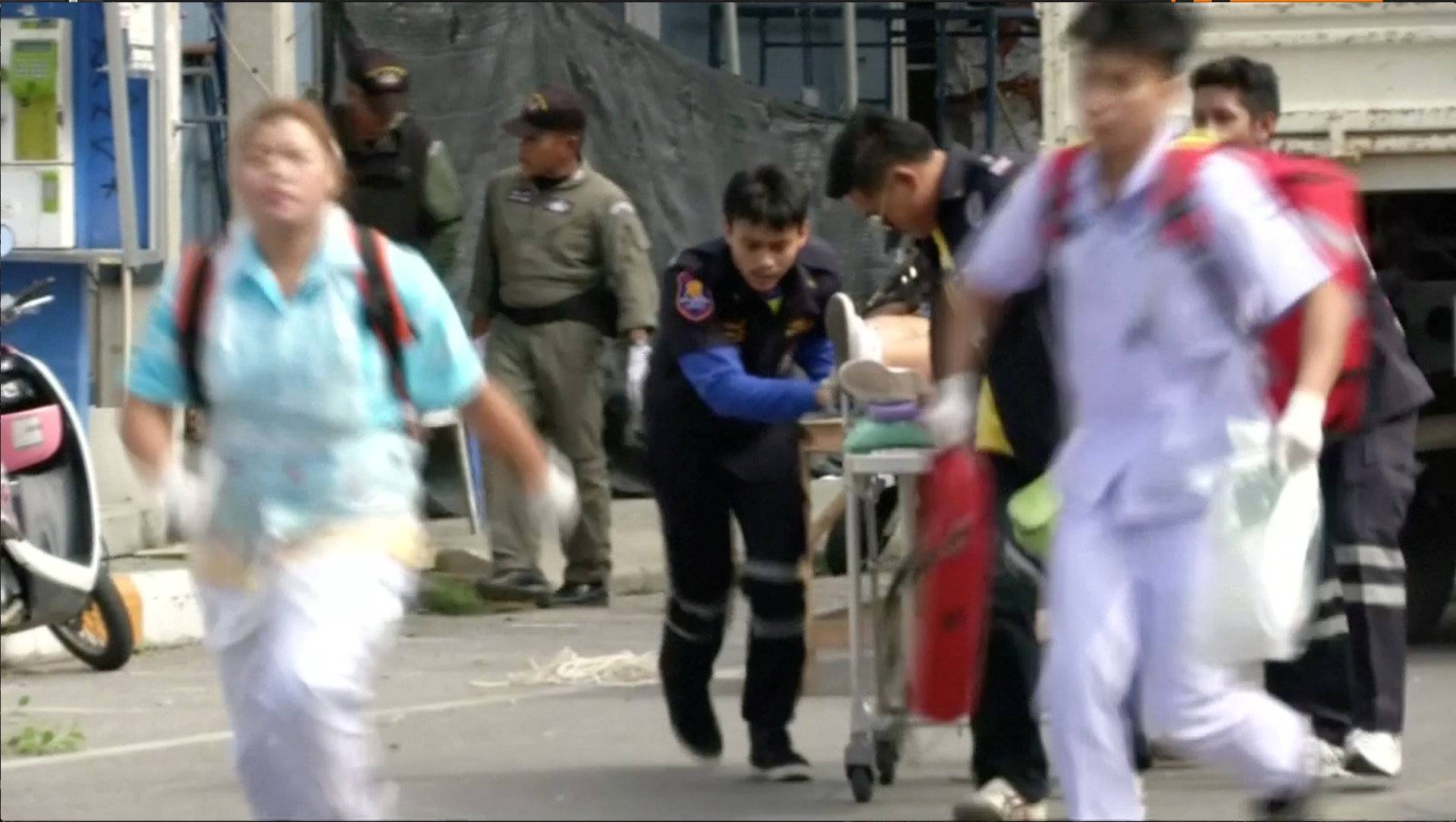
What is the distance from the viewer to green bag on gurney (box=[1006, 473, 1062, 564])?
7.02 metres

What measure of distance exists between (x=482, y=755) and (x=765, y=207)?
186cm

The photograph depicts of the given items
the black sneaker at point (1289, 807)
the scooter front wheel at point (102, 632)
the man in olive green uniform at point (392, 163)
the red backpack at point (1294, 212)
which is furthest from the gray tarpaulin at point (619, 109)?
the black sneaker at point (1289, 807)

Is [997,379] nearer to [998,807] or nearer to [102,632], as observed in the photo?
[998,807]

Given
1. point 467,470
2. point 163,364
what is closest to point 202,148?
point 467,470

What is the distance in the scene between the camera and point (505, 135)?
15.0 meters

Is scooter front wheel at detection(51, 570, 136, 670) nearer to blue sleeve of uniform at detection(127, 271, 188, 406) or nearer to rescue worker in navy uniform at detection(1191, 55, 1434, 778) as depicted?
rescue worker in navy uniform at detection(1191, 55, 1434, 778)

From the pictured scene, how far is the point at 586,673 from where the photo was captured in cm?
1009

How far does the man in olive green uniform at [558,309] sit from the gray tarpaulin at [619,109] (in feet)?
8.41

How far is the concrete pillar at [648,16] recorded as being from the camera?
18938mm

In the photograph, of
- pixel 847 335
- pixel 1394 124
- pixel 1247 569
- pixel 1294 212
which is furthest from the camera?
pixel 1394 124

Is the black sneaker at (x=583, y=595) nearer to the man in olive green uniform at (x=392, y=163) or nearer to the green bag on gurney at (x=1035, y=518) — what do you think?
the man in olive green uniform at (x=392, y=163)

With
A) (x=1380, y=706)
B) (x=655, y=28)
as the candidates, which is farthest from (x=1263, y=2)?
(x=655, y=28)

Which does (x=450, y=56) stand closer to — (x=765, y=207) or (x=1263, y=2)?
(x=1263, y=2)

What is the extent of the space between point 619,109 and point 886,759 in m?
8.00
